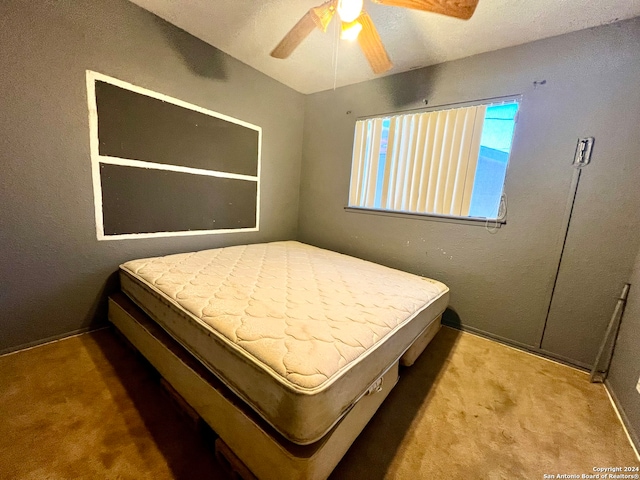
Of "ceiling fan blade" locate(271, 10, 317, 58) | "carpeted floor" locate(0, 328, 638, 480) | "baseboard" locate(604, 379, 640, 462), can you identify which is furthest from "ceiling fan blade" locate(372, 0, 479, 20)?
"baseboard" locate(604, 379, 640, 462)

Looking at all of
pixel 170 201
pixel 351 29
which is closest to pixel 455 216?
pixel 351 29

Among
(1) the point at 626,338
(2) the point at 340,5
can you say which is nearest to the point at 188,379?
(2) the point at 340,5

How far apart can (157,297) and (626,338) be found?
2.70 meters

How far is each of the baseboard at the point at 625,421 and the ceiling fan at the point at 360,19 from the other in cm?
218

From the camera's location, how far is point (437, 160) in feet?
7.19

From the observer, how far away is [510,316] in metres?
1.95

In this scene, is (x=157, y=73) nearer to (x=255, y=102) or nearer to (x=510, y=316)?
(x=255, y=102)

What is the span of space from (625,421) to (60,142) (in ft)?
11.7

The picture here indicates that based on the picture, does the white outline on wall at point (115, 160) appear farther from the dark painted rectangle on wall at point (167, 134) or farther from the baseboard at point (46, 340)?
the baseboard at point (46, 340)

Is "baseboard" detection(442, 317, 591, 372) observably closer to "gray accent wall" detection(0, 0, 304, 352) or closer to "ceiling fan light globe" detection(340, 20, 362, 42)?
"ceiling fan light globe" detection(340, 20, 362, 42)

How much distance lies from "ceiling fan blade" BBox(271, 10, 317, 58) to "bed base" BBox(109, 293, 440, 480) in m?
1.91

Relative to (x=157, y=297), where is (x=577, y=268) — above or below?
above

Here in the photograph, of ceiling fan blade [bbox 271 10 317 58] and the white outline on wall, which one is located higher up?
ceiling fan blade [bbox 271 10 317 58]

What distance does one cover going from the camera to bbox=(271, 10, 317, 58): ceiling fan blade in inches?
54.9
